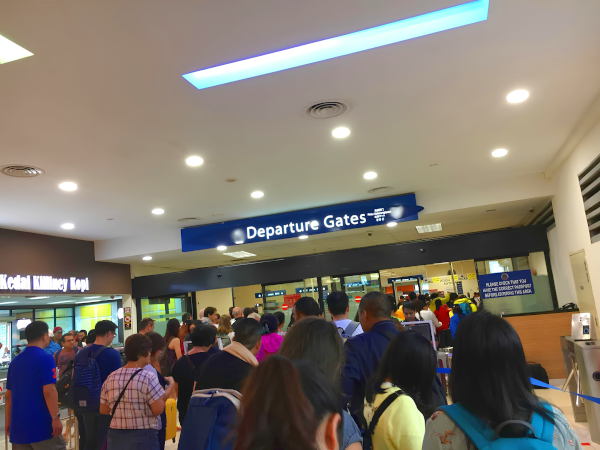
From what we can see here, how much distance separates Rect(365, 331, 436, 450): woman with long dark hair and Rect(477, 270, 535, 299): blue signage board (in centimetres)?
651

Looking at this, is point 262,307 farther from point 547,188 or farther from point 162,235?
point 547,188

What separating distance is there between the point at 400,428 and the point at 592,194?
4928mm

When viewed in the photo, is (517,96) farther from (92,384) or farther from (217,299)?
(217,299)

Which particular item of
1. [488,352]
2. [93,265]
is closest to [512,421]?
[488,352]

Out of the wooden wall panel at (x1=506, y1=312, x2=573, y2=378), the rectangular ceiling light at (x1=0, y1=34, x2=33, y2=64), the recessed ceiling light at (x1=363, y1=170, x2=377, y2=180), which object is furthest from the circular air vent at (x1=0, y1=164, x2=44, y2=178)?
the wooden wall panel at (x1=506, y1=312, x2=573, y2=378)

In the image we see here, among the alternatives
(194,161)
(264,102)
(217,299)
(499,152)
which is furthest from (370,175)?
(217,299)

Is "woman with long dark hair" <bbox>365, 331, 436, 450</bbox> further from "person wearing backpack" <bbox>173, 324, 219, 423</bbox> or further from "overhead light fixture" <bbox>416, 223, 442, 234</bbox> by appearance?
"overhead light fixture" <bbox>416, 223, 442, 234</bbox>

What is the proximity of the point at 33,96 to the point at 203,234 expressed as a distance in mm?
4997

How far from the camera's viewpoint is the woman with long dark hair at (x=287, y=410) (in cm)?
90

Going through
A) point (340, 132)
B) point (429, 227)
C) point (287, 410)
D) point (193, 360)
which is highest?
point (340, 132)

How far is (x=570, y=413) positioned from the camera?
5.92 m

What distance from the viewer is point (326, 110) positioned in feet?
14.2

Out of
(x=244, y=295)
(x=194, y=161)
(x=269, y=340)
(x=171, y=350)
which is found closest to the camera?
(x=269, y=340)

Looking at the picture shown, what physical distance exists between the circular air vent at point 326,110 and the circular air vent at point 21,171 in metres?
3.11
